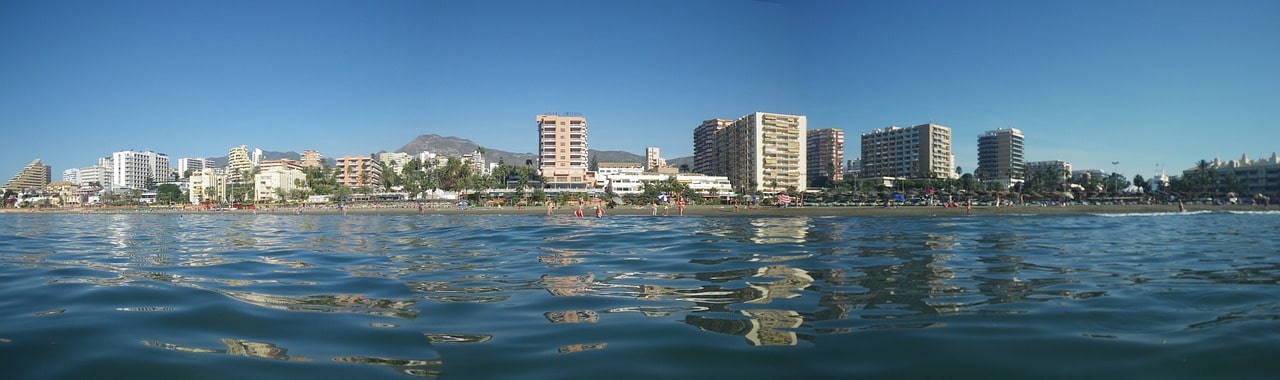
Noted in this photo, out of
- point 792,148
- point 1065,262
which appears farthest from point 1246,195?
point 1065,262

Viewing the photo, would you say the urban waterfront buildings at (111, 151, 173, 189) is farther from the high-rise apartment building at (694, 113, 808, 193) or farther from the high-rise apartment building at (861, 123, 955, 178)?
the high-rise apartment building at (861, 123, 955, 178)

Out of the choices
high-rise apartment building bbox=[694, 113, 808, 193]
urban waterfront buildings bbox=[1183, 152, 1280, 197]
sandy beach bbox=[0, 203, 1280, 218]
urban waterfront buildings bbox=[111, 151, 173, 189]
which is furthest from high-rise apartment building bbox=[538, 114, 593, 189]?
urban waterfront buildings bbox=[111, 151, 173, 189]

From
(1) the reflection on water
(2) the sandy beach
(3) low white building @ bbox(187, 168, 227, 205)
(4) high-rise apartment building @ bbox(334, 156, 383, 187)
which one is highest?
(4) high-rise apartment building @ bbox(334, 156, 383, 187)

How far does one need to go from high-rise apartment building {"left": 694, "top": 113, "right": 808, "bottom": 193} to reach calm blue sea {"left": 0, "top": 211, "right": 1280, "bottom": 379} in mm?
83992

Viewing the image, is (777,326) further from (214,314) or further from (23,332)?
(23,332)

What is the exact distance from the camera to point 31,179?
11544cm

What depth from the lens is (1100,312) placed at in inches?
183

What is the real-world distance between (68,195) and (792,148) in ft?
394

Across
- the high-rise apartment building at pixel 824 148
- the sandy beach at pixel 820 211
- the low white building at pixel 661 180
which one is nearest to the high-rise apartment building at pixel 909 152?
the high-rise apartment building at pixel 824 148

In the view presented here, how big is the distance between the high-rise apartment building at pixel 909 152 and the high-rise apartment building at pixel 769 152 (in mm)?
24459

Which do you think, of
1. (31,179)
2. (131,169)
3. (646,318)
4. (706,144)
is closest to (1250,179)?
(706,144)

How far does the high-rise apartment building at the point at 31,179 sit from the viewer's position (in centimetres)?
10831

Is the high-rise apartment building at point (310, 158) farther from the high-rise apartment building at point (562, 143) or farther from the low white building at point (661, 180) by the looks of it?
the low white building at point (661, 180)

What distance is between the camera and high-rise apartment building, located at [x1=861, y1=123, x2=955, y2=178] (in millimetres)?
113812
